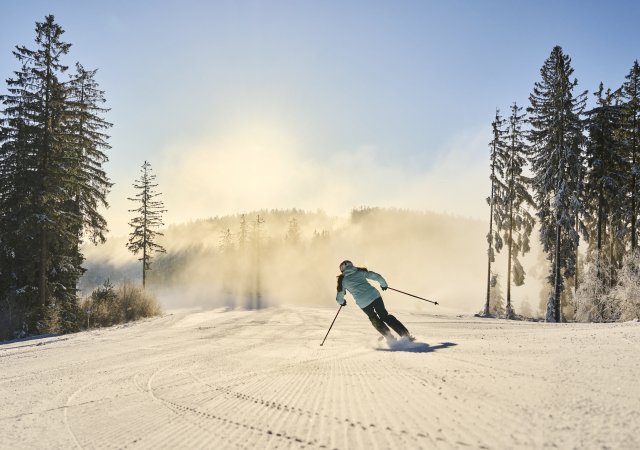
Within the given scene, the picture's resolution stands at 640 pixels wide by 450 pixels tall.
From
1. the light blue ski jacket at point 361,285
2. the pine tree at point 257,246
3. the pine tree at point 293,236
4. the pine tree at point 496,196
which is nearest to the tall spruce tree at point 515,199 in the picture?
the pine tree at point 496,196

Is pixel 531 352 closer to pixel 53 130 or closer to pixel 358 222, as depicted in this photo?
pixel 53 130

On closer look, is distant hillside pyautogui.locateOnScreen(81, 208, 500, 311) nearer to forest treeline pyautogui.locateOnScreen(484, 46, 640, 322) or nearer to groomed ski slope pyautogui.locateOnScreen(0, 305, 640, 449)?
forest treeline pyautogui.locateOnScreen(484, 46, 640, 322)

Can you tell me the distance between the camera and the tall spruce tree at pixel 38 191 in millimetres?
19219

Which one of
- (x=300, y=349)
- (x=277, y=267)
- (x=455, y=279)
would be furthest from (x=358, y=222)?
(x=300, y=349)

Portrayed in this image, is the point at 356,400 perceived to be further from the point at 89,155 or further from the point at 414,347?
the point at 89,155

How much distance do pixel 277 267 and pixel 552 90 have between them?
2839 inches

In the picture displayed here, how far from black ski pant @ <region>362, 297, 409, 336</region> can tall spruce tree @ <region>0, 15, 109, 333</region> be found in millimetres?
17150

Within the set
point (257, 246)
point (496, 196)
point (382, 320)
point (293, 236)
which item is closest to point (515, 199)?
point (496, 196)

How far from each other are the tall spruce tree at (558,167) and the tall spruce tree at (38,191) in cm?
2843

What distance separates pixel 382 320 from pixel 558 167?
23534 millimetres

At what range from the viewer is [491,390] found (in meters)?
3.54

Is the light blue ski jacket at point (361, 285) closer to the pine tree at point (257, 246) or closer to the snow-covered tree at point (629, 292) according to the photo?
the snow-covered tree at point (629, 292)

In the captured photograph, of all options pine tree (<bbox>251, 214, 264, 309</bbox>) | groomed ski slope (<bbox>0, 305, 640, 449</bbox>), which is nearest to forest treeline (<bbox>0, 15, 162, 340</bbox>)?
groomed ski slope (<bbox>0, 305, 640, 449</bbox>)

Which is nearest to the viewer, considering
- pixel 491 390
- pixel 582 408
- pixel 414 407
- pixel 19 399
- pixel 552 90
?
pixel 582 408
